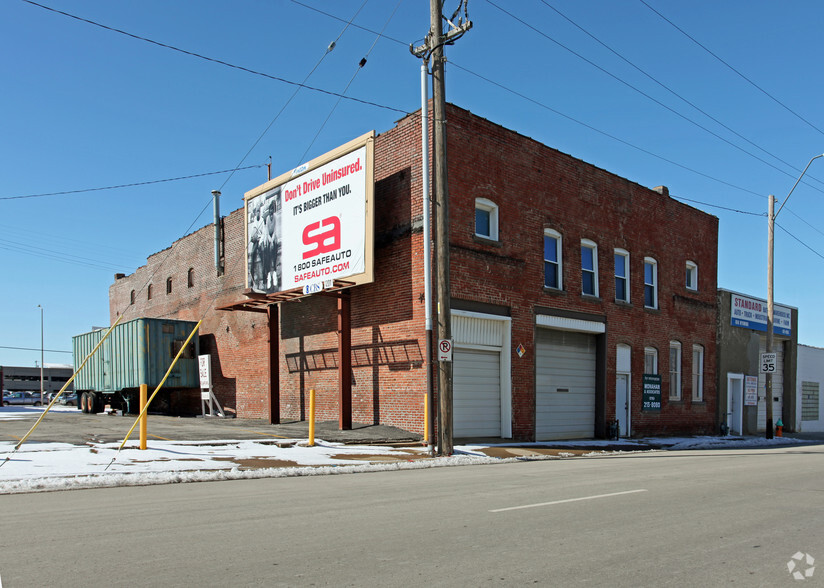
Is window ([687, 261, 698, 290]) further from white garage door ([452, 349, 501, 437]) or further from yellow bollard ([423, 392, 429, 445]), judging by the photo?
yellow bollard ([423, 392, 429, 445])

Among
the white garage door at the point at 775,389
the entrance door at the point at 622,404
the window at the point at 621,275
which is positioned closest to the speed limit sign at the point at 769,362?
the white garage door at the point at 775,389

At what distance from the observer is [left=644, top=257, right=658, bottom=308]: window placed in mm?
26484

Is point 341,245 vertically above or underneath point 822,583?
above

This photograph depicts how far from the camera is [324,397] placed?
21875mm

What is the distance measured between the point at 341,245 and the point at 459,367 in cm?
483

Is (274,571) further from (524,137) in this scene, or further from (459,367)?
(524,137)

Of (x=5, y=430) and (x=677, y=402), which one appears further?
(x=677, y=402)

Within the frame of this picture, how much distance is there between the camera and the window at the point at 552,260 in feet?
72.2

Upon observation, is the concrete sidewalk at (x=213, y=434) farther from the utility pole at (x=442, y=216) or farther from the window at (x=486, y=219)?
the window at (x=486, y=219)

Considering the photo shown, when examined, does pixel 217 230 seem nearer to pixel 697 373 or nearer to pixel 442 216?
pixel 442 216

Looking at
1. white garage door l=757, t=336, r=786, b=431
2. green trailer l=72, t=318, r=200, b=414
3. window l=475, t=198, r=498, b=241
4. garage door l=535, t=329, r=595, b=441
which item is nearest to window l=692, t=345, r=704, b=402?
white garage door l=757, t=336, r=786, b=431

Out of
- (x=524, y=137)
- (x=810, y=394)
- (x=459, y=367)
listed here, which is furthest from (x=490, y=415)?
(x=810, y=394)

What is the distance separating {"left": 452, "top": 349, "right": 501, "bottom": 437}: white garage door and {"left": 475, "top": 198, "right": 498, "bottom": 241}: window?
136 inches

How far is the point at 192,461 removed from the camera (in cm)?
1257
